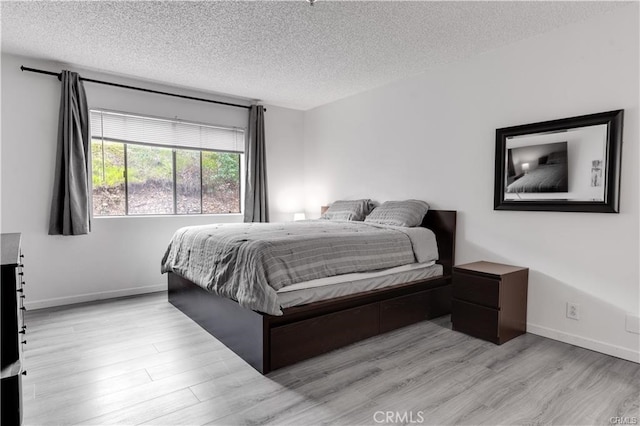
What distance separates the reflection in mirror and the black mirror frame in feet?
0.10

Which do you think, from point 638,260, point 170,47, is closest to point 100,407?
point 170,47

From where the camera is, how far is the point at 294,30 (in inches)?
113

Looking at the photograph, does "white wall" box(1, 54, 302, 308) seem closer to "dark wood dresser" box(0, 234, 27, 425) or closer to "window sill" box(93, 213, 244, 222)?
"window sill" box(93, 213, 244, 222)

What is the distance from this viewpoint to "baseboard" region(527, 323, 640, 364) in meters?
2.46

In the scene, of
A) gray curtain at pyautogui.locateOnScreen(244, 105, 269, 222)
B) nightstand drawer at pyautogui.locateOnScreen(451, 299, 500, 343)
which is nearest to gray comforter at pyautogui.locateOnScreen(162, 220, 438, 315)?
nightstand drawer at pyautogui.locateOnScreen(451, 299, 500, 343)

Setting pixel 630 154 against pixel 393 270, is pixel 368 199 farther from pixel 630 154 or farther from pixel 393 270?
pixel 630 154

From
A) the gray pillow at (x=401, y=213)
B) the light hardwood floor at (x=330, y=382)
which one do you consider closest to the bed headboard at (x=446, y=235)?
the gray pillow at (x=401, y=213)

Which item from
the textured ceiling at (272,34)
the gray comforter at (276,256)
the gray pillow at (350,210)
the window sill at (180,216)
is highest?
the textured ceiling at (272,34)

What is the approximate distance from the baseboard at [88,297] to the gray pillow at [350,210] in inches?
89.9

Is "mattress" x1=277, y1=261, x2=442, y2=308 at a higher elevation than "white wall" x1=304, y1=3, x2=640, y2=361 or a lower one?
lower

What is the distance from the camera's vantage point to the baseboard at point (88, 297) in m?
3.60

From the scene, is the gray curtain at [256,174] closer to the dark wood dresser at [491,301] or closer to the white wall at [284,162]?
the white wall at [284,162]

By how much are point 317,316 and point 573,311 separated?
2.00 meters

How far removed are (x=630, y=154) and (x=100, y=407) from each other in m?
3.68
